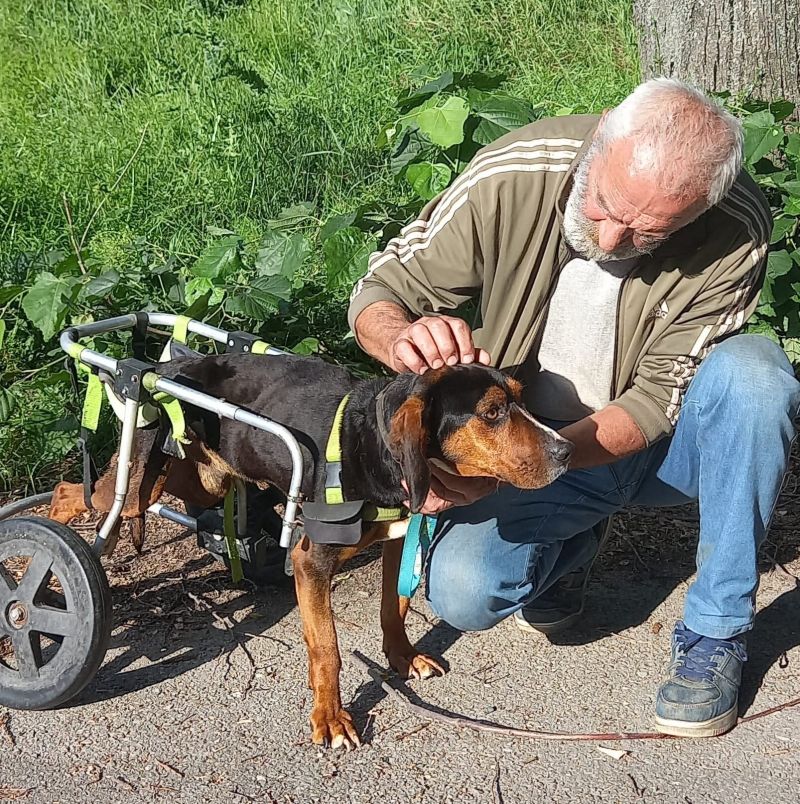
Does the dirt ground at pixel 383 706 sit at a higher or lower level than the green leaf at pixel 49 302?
lower

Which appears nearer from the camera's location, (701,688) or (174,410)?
(701,688)

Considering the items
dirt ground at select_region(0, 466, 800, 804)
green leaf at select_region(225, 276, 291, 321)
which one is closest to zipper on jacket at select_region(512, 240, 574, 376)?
dirt ground at select_region(0, 466, 800, 804)

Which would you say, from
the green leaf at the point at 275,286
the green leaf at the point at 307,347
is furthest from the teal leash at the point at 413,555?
the green leaf at the point at 275,286

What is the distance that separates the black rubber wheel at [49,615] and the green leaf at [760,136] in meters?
3.14

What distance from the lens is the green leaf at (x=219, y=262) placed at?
170 inches

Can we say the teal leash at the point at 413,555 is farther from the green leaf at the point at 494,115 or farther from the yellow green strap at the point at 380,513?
the green leaf at the point at 494,115

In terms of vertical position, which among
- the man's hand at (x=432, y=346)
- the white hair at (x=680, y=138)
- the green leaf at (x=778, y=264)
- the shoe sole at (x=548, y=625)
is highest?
the white hair at (x=680, y=138)

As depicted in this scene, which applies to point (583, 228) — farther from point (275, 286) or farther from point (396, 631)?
point (275, 286)

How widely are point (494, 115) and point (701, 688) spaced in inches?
98.1

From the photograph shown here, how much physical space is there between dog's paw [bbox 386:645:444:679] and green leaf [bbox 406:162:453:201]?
1935 mm

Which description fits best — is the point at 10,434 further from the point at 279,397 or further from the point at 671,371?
the point at 671,371

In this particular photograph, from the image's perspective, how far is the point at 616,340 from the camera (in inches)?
128

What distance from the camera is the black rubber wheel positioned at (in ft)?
10.0

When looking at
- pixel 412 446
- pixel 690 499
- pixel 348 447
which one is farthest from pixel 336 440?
pixel 690 499
